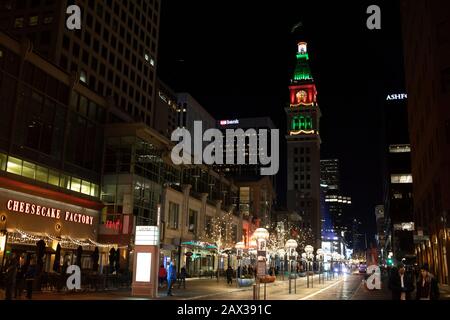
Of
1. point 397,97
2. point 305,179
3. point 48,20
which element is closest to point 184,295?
point 48,20

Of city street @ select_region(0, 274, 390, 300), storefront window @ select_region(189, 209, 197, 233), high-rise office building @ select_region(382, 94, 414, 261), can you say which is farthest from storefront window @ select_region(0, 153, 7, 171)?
high-rise office building @ select_region(382, 94, 414, 261)

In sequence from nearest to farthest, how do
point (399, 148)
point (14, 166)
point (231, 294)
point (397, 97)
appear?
1. point (231, 294)
2. point (14, 166)
3. point (399, 148)
4. point (397, 97)

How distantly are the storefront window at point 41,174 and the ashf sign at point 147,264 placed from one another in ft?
51.3

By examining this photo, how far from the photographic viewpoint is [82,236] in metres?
43.0

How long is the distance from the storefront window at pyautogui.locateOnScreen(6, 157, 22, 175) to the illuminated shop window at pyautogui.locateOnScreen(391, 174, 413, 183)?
101 meters

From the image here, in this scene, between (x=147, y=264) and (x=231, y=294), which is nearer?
(x=147, y=264)

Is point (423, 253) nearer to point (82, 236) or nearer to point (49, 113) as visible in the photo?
point (82, 236)

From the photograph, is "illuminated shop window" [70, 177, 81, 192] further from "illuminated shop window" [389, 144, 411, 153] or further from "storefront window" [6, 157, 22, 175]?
"illuminated shop window" [389, 144, 411, 153]

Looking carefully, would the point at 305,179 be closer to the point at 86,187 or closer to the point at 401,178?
the point at 401,178

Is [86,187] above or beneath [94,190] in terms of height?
above

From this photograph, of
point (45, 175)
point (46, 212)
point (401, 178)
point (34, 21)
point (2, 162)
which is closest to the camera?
point (2, 162)

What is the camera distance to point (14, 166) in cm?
3569

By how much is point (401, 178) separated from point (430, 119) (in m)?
73.7

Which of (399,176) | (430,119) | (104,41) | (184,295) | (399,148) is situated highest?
(104,41)
